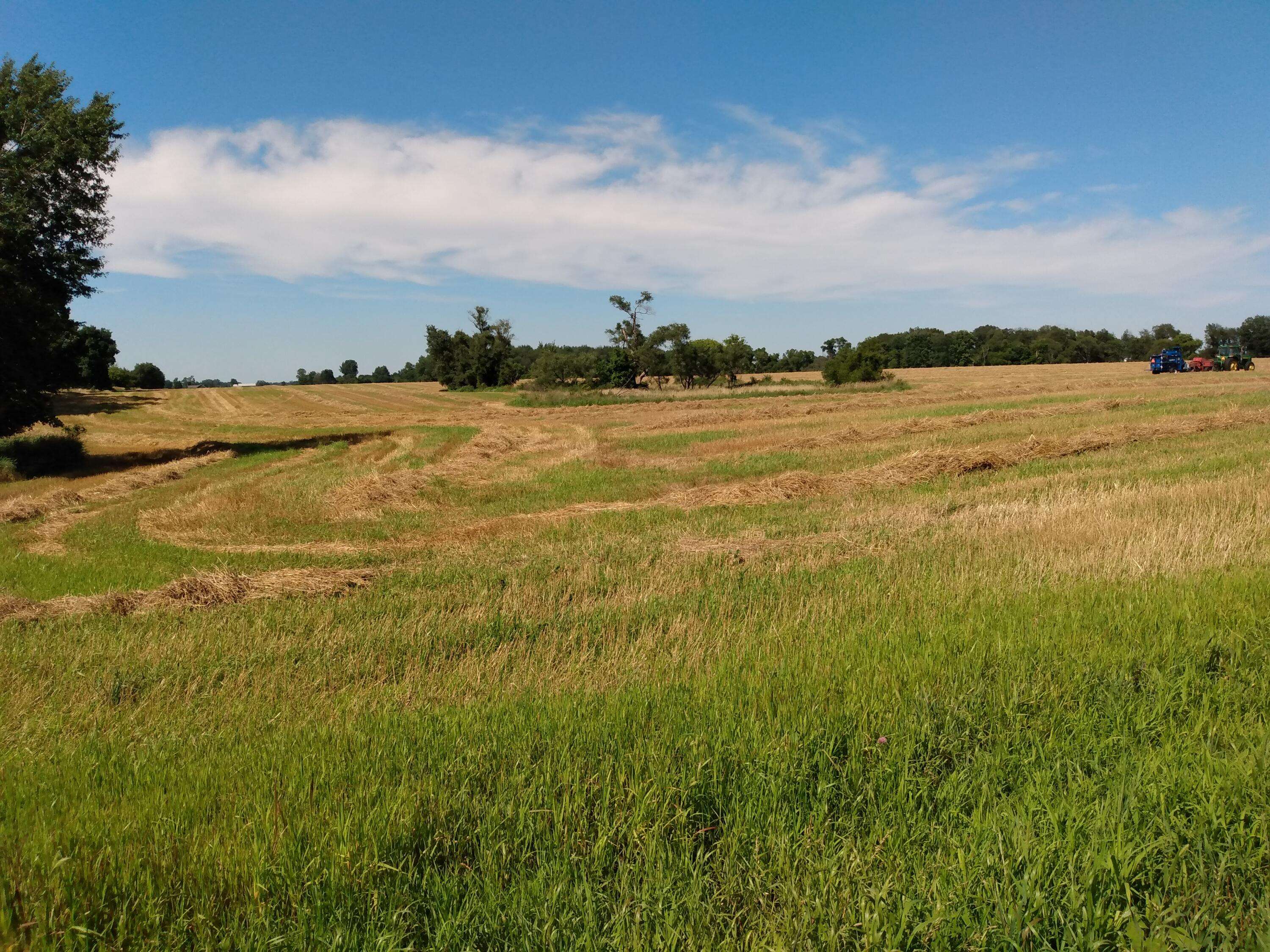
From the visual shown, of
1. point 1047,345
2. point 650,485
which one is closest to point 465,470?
point 650,485

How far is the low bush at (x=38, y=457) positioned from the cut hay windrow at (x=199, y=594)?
2442 cm

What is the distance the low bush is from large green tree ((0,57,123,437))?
0.88m

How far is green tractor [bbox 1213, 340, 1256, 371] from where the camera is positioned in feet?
217

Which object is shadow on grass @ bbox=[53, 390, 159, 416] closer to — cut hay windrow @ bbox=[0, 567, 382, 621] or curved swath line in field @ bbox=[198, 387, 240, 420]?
curved swath line in field @ bbox=[198, 387, 240, 420]

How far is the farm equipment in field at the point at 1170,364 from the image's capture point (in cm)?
6644

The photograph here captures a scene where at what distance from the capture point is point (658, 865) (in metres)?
3.30

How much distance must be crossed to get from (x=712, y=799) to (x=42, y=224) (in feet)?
115

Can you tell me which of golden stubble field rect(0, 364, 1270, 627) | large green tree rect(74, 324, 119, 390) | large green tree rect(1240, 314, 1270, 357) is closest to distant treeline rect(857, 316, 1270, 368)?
large green tree rect(1240, 314, 1270, 357)

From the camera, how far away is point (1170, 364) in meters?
66.4

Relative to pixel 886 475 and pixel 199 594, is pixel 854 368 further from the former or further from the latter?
Result: pixel 199 594

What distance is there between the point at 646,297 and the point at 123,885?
8764cm

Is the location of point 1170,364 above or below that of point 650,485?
above

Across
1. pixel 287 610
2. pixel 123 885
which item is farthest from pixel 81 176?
pixel 123 885

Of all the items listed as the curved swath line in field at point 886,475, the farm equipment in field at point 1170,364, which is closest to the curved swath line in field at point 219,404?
the curved swath line in field at point 886,475
